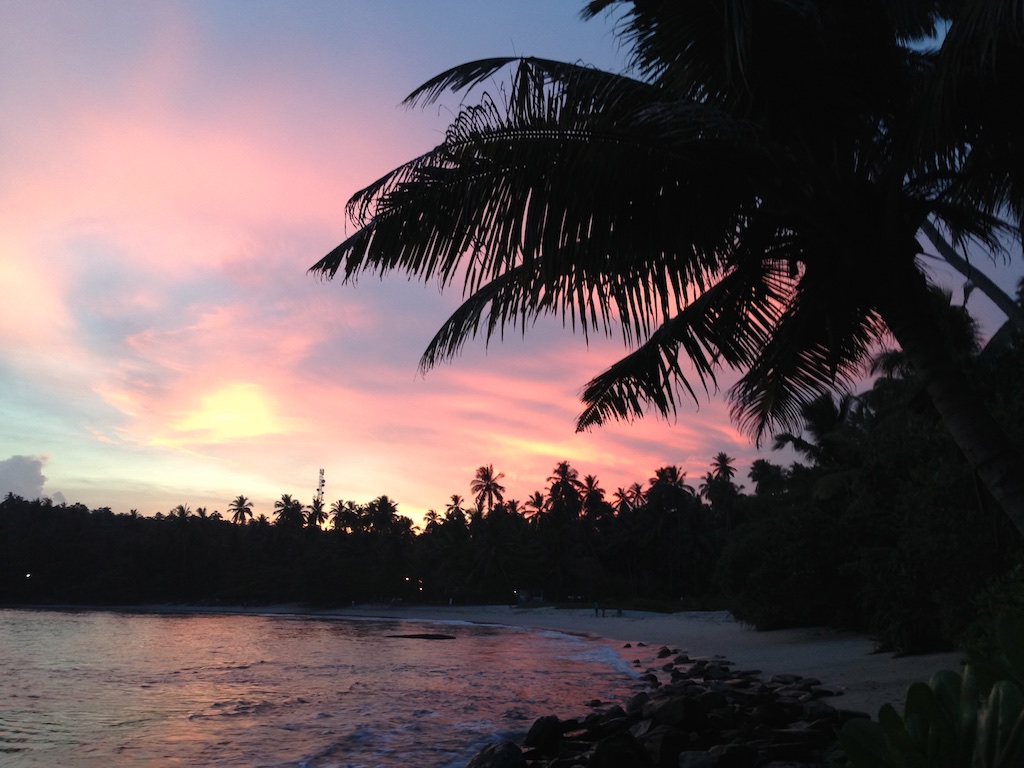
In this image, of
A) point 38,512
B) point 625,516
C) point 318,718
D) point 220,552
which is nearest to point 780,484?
point 625,516

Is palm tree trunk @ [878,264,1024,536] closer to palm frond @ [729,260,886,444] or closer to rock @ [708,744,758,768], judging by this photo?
palm frond @ [729,260,886,444]

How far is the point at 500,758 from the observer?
752 centimetres

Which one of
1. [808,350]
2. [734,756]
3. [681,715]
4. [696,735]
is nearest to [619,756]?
[734,756]

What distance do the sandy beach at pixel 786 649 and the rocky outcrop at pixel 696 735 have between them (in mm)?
1024

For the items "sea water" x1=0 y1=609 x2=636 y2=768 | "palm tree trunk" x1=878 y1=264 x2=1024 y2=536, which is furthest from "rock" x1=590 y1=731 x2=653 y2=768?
"palm tree trunk" x1=878 y1=264 x2=1024 y2=536

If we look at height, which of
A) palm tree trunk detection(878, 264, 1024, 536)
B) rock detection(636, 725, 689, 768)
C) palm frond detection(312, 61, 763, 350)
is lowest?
rock detection(636, 725, 689, 768)

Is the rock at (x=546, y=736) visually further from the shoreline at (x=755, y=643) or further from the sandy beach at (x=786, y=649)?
the sandy beach at (x=786, y=649)

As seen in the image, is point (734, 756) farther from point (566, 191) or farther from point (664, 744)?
point (566, 191)

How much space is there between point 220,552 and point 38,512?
27730 mm

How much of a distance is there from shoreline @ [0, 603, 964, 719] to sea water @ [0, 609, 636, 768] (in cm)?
333

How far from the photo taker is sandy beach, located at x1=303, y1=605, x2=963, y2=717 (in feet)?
37.1

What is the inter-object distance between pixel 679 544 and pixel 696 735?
52453 mm

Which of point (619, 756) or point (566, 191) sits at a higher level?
point (566, 191)

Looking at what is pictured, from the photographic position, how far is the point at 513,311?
4.23 meters
